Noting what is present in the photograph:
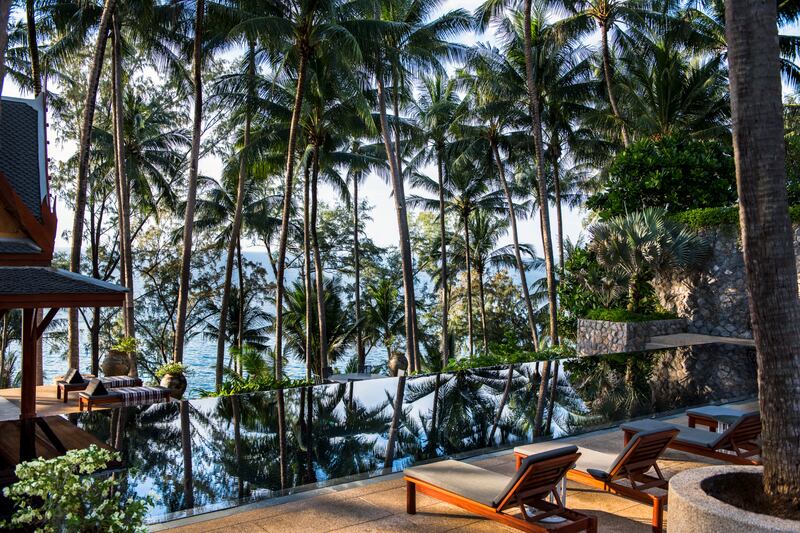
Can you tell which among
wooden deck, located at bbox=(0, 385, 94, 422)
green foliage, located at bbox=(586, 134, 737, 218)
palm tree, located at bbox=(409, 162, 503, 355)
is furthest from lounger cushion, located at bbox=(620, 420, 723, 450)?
palm tree, located at bbox=(409, 162, 503, 355)

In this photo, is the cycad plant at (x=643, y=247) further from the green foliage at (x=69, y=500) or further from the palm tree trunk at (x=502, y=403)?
the green foliage at (x=69, y=500)

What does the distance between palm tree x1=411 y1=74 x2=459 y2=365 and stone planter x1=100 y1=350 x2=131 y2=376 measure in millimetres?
12648

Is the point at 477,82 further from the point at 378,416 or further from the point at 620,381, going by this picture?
the point at 378,416

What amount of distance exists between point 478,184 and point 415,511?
89.3ft

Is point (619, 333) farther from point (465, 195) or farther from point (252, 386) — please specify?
point (465, 195)

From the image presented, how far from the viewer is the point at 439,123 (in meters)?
27.2

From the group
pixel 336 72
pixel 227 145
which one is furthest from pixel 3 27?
pixel 227 145

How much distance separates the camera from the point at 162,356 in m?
32.3

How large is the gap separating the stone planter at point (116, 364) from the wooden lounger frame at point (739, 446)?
12.8 meters

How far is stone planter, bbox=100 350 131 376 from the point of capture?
15.2 metres

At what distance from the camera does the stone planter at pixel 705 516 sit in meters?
3.15

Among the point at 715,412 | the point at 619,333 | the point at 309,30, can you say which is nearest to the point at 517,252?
the point at 619,333

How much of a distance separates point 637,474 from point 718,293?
11.9 meters

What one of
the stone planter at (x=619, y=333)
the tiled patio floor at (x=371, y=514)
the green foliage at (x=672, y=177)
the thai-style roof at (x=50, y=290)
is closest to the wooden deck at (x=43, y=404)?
the thai-style roof at (x=50, y=290)
